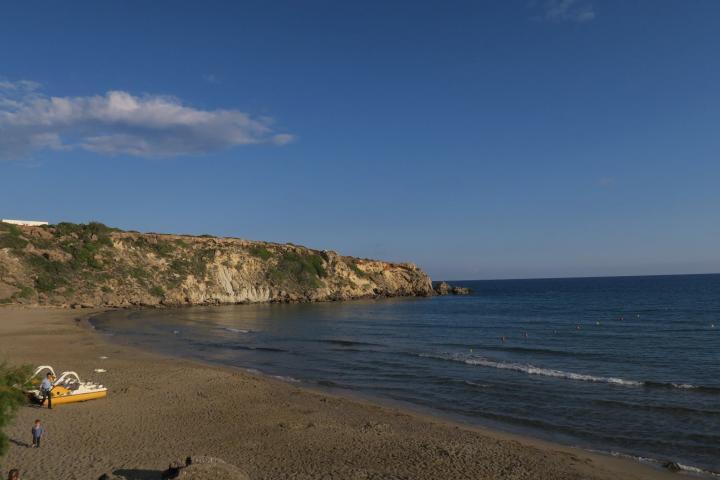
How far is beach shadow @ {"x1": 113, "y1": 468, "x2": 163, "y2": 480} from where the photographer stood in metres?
11.7

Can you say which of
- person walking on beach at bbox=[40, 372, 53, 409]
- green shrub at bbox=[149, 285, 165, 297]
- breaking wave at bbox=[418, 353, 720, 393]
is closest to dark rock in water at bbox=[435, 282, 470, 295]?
green shrub at bbox=[149, 285, 165, 297]

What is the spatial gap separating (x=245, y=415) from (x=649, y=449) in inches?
527

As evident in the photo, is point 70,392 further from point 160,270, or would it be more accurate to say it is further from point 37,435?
point 160,270

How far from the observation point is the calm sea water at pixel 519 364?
17.9 m

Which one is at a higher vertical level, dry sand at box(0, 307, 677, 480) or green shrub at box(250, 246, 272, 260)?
green shrub at box(250, 246, 272, 260)

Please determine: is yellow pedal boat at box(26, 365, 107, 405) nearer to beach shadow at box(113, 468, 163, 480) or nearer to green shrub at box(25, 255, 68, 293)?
beach shadow at box(113, 468, 163, 480)

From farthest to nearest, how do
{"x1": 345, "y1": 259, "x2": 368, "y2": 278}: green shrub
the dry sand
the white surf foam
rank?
{"x1": 345, "y1": 259, "x2": 368, "y2": 278}: green shrub
the white surf foam
the dry sand

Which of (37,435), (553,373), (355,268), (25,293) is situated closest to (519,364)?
(553,373)

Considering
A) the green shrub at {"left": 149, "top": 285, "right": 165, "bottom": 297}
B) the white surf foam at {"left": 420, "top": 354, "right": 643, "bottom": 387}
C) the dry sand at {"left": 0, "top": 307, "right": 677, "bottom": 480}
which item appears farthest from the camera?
the green shrub at {"left": 149, "top": 285, "right": 165, "bottom": 297}

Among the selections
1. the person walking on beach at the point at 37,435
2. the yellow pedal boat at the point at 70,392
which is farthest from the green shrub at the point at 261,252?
the person walking on beach at the point at 37,435

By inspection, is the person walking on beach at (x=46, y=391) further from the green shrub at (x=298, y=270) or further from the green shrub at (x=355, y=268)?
the green shrub at (x=355, y=268)

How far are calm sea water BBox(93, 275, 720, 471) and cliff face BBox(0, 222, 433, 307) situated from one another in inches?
444

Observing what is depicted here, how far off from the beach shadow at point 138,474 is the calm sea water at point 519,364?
11386mm

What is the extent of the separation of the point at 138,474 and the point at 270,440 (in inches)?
174
